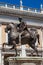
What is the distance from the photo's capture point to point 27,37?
20828mm

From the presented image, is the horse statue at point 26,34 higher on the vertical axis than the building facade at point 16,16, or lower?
lower

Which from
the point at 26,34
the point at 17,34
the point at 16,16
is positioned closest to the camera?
the point at 17,34

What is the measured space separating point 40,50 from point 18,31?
2637 cm

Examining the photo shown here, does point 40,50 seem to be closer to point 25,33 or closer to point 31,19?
point 31,19

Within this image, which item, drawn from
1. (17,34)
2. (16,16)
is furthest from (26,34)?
(16,16)

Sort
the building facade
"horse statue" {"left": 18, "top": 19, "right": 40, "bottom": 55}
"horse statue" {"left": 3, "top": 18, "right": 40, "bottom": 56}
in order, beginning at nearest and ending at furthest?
"horse statue" {"left": 3, "top": 18, "right": 40, "bottom": 56}, "horse statue" {"left": 18, "top": 19, "right": 40, "bottom": 55}, the building facade

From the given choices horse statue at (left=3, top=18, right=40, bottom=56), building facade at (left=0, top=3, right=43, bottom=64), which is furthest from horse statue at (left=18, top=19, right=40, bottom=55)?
building facade at (left=0, top=3, right=43, bottom=64)

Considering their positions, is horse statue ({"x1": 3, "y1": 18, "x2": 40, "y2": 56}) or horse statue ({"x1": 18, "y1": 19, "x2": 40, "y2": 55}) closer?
horse statue ({"x1": 3, "y1": 18, "x2": 40, "y2": 56})

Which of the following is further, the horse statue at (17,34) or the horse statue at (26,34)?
the horse statue at (26,34)

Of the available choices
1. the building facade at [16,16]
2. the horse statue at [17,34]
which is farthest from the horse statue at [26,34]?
the building facade at [16,16]

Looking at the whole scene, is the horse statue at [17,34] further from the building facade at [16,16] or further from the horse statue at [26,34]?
the building facade at [16,16]

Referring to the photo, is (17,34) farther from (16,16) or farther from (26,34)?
(16,16)

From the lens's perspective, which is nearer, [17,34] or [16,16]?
[17,34]

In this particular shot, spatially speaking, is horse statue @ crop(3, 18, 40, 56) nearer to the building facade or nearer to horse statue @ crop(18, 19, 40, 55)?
horse statue @ crop(18, 19, 40, 55)
